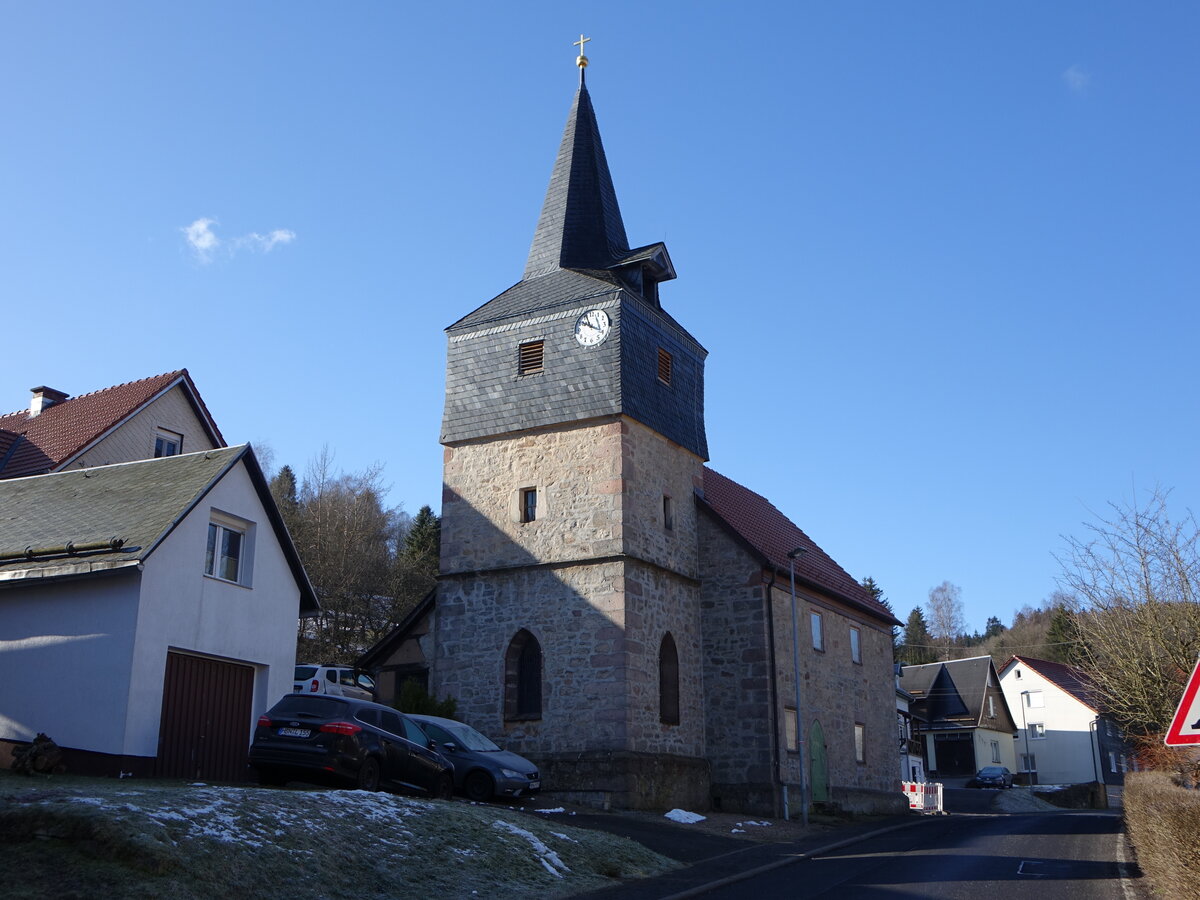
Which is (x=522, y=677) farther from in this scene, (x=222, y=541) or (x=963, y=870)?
(x=963, y=870)

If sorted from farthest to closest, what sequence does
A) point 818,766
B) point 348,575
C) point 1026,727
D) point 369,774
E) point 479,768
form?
point 1026,727 → point 348,575 → point 818,766 → point 479,768 → point 369,774

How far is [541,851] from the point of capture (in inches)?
567

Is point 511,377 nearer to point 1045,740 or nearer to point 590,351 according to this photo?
point 590,351

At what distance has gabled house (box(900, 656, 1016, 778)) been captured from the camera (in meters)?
64.4

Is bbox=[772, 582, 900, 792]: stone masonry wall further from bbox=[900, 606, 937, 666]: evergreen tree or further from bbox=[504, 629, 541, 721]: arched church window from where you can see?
bbox=[900, 606, 937, 666]: evergreen tree

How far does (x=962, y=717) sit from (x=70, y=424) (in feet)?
171

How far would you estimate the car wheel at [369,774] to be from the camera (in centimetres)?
1773

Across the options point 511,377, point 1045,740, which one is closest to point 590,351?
point 511,377

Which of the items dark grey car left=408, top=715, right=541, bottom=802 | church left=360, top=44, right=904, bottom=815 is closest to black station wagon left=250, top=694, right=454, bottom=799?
dark grey car left=408, top=715, right=541, bottom=802

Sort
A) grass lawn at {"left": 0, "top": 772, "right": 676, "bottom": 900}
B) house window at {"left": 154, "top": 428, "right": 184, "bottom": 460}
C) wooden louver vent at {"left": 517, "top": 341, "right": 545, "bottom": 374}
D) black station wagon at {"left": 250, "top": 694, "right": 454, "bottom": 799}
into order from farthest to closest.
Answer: house window at {"left": 154, "top": 428, "right": 184, "bottom": 460} → wooden louver vent at {"left": 517, "top": 341, "right": 545, "bottom": 374} → black station wagon at {"left": 250, "top": 694, "right": 454, "bottom": 799} → grass lawn at {"left": 0, "top": 772, "right": 676, "bottom": 900}

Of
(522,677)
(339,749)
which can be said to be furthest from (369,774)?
(522,677)

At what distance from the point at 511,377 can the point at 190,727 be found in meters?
12.5

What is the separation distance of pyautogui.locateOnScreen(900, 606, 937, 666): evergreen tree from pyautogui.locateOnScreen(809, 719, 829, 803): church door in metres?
67.2

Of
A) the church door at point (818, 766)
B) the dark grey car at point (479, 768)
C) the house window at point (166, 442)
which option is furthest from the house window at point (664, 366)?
the house window at point (166, 442)
